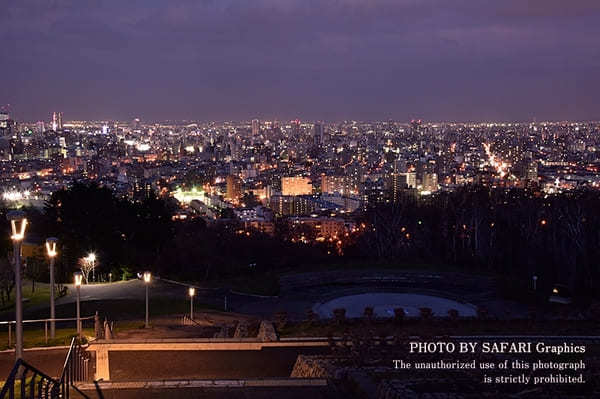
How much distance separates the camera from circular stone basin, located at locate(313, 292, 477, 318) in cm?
1199

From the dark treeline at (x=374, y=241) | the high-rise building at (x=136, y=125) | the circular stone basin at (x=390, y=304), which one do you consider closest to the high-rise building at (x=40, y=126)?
the high-rise building at (x=136, y=125)

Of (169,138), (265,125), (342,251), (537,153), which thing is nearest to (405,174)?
(537,153)

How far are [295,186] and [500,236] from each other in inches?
2267

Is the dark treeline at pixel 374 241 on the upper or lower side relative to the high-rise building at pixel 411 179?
lower

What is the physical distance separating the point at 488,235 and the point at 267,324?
1272 cm

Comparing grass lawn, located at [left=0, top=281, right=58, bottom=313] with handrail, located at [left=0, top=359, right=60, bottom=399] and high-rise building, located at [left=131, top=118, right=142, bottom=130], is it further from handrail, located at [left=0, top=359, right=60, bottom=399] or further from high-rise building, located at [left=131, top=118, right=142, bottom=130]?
high-rise building, located at [left=131, top=118, right=142, bottom=130]

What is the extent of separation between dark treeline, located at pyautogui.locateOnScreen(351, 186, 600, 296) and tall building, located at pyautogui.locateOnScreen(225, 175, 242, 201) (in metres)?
50.6

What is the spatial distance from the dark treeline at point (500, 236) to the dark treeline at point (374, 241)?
0.10ft

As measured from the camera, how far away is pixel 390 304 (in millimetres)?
12633

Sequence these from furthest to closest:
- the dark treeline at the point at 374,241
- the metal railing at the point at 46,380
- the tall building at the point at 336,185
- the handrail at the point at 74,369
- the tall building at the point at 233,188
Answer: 1. the tall building at the point at 336,185
2. the tall building at the point at 233,188
3. the dark treeline at the point at 374,241
4. the handrail at the point at 74,369
5. the metal railing at the point at 46,380

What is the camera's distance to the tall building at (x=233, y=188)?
7250cm

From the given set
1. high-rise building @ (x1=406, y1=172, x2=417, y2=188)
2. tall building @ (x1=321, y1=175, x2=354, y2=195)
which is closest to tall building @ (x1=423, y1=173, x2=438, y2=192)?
high-rise building @ (x1=406, y1=172, x2=417, y2=188)

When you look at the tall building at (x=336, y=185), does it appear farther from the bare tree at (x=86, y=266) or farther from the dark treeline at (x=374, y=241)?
the bare tree at (x=86, y=266)

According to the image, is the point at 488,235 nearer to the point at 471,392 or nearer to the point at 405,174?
the point at 471,392
